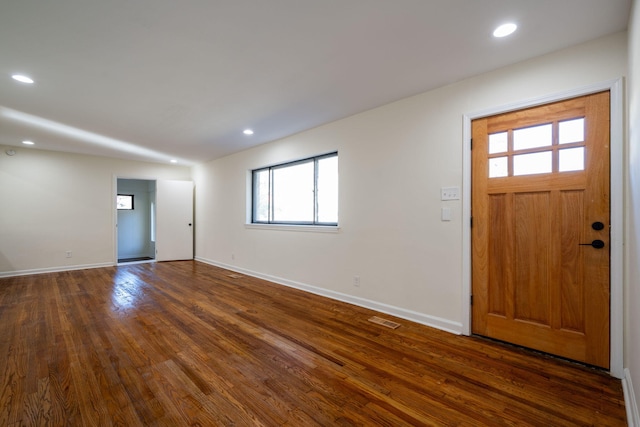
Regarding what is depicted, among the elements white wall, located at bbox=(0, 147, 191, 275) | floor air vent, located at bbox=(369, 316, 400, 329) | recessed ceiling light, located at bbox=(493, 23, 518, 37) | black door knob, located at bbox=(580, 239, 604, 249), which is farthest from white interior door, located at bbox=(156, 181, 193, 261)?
black door knob, located at bbox=(580, 239, 604, 249)

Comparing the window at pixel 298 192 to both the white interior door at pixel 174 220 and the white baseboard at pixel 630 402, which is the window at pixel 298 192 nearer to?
the white interior door at pixel 174 220

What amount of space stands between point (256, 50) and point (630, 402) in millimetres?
3352

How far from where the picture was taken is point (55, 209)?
18.4 feet

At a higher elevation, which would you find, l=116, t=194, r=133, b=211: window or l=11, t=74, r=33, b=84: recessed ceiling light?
l=11, t=74, r=33, b=84: recessed ceiling light

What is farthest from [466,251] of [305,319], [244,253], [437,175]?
[244,253]

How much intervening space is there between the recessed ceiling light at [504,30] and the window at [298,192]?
2279 millimetres

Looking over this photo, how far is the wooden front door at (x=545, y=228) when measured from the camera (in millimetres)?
2037

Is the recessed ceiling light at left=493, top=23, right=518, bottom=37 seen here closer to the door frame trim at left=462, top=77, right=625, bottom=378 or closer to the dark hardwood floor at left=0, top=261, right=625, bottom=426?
the door frame trim at left=462, top=77, right=625, bottom=378

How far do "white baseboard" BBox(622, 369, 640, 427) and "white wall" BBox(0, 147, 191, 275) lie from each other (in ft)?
26.0

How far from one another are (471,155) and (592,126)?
83 cm

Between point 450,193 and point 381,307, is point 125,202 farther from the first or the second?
point 450,193

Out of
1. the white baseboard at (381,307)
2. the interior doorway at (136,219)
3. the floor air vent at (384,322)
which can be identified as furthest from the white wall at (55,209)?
the floor air vent at (384,322)

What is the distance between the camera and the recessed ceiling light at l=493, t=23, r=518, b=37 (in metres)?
1.88

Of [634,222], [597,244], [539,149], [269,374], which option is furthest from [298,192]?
[634,222]
